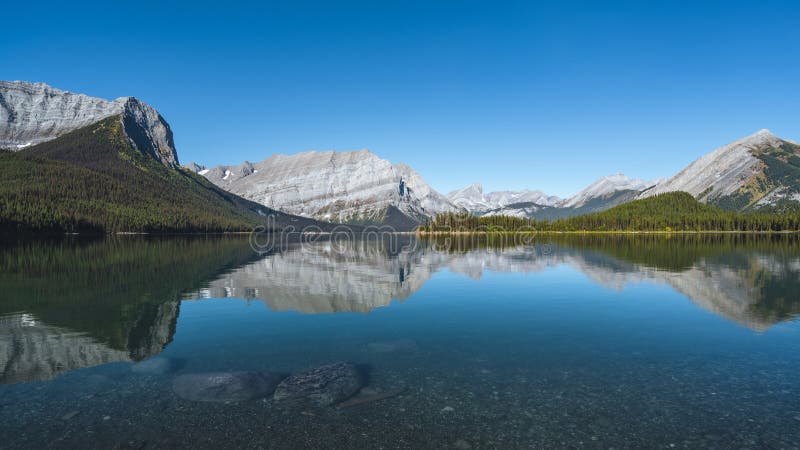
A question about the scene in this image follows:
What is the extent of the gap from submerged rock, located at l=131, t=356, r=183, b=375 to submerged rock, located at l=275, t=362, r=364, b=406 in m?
7.17

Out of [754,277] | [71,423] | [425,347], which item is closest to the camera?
[71,423]

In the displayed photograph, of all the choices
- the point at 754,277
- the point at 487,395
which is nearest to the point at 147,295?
the point at 487,395

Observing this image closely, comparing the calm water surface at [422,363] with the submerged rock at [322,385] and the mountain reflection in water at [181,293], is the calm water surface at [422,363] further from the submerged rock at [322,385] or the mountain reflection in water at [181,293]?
the submerged rock at [322,385]

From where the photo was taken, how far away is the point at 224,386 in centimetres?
2006

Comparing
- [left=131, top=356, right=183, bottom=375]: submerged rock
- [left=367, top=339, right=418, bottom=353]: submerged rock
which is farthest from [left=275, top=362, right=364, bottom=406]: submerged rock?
[left=131, top=356, right=183, bottom=375]: submerged rock

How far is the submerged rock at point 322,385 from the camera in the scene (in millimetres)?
18875

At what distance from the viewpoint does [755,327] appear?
3138 cm

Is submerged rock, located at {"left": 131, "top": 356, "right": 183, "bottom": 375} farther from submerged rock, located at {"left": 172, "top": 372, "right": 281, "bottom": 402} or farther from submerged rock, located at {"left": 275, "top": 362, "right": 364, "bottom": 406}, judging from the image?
submerged rock, located at {"left": 275, "top": 362, "right": 364, "bottom": 406}

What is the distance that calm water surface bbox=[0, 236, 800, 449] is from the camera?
1603 centimetres

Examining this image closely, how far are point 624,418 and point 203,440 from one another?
15.8 meters

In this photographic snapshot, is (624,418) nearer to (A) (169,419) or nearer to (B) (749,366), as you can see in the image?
(B) (749,366)

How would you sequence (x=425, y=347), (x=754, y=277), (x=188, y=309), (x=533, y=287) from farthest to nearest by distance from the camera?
(x=754, y=277) → (x=533, y=287) → (x=188, y=309) → (x=425, y=347)

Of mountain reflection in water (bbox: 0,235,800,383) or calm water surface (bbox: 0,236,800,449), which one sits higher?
mountain reflection in water (bbox: 0,235,800,383)

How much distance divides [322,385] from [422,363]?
6.40 metres
